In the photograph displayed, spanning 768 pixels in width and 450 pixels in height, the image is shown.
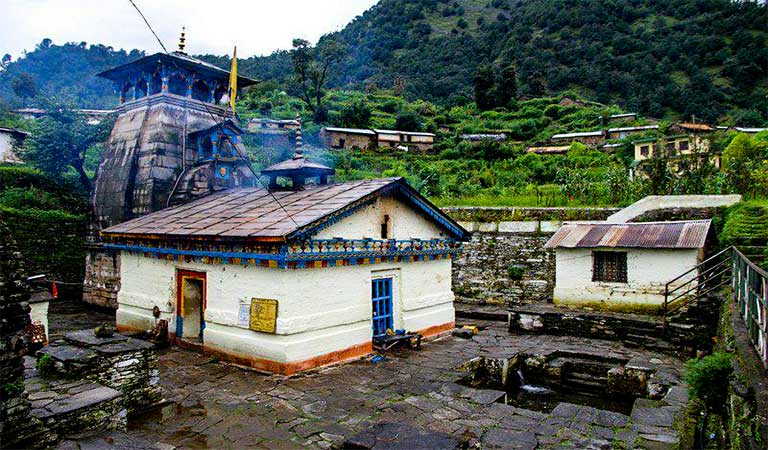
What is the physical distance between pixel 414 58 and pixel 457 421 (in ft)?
327

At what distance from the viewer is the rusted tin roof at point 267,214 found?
29.3 feet

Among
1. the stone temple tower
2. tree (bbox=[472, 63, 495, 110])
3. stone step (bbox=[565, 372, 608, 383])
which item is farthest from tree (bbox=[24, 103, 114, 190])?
tree (bbox=[472, 63, 495, 110])

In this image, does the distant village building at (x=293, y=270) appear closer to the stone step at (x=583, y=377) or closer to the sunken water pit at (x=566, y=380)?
the sunken water pit at (x=566, y=380)

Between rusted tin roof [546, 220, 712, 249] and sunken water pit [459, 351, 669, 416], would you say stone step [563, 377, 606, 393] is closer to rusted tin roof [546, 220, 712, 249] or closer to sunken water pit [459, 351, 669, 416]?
sunken water pit [459, 351, 669, 416]

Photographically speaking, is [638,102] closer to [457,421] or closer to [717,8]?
[717,8]

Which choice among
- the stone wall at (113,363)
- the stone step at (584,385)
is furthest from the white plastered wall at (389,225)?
the stone step at (584,385)

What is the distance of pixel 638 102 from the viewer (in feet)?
222

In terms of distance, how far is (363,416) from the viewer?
22.9ft

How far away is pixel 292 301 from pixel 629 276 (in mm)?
11075

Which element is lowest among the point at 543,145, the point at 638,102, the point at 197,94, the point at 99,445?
the point at 99,445

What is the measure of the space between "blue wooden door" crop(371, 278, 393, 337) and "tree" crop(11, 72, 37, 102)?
181ft

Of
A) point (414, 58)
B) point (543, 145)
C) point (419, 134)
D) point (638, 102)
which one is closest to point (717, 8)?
point (638, 102)

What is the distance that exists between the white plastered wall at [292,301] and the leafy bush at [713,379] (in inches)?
242

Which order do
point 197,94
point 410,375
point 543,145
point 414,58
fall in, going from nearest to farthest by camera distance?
1. point 410,375
2. point 197,94
3. point 543,145
4. point 414,58
